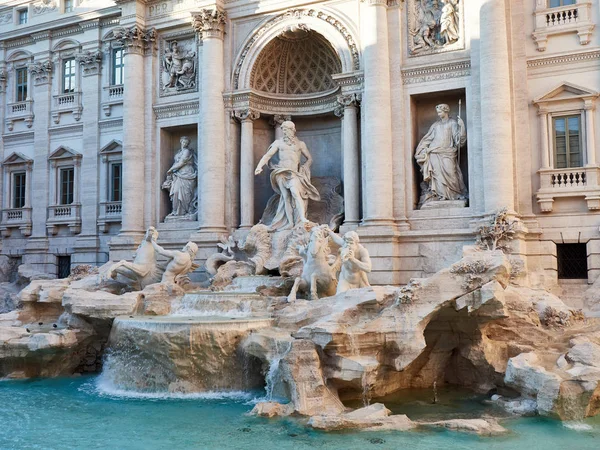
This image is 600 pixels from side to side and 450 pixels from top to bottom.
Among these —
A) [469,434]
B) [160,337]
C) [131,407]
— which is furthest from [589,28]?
[131,407]

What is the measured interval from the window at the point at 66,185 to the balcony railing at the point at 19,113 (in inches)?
97.9

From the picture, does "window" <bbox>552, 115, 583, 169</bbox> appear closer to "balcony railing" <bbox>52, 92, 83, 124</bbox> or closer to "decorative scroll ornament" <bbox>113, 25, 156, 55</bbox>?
"decorative scroll ornament" <bbox>113, 25, 156, 55</bbox>

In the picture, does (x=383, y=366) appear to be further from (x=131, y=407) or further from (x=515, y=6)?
(x=515, y=6)

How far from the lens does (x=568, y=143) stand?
16406 millimetres

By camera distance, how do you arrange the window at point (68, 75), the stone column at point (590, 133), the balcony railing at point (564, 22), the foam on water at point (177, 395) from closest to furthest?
the foam on water at point (177, 395) → the stone column at point (590, 133) → the balcony railing at point (564, 22) → the window at point (68, 75)

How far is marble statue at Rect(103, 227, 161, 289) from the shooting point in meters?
16.5

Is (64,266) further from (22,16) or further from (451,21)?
(451,21)

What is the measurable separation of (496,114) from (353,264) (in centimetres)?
586

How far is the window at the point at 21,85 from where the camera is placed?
2481 cm

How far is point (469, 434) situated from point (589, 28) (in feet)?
37.2

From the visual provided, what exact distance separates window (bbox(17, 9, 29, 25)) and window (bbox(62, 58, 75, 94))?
278 centimetres

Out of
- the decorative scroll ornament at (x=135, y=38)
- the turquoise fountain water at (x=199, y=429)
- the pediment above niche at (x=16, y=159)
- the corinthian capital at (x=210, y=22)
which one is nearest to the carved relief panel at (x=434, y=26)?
the corinthian capital at (x=210, y=22)

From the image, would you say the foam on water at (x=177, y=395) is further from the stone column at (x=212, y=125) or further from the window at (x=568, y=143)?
the window at (x=568, y=143)

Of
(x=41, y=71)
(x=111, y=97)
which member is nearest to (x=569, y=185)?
(x=111, y=97)
